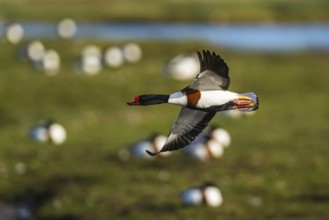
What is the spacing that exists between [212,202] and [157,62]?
1159 inches

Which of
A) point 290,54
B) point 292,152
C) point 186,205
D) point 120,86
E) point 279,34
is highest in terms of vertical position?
point 279,34

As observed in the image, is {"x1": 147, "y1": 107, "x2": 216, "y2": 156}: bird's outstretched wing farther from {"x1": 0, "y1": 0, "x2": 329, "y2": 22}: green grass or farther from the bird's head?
{"x1": 0, "y1": 0, "x2": 329, "y2": 22}: green grass

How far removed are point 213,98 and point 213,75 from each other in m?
0.47

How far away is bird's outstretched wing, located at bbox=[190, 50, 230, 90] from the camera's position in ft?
32.3

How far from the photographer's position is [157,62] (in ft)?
171

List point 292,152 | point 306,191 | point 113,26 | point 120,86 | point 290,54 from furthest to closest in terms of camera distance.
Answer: point 113,26
point 290,54
point 120,86
point 292,152
point 306,191

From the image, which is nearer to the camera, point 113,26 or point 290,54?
point 290,54

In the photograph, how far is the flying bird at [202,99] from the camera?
9.44 meters

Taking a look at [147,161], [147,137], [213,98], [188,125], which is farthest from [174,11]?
[213,98]

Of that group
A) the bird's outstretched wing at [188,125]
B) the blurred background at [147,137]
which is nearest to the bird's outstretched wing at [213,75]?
the bird's outstretched wing at [188,125]

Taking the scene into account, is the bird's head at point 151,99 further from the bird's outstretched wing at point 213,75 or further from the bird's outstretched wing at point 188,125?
the bird's outstretched wing at point 188,125

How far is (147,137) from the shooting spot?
3164 centimetres

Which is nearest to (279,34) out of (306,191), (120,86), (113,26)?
(113,26)

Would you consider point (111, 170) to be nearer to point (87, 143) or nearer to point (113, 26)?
point (87, 143)
